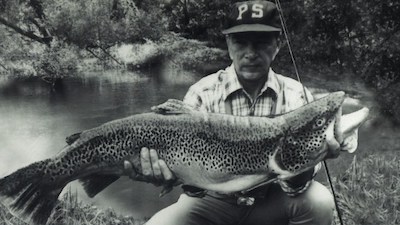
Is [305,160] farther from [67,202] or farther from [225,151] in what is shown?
[67,202]

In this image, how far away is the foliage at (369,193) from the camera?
3.44m

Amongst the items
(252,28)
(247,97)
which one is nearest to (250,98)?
(247,97)

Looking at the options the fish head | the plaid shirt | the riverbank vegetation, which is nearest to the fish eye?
the fish head

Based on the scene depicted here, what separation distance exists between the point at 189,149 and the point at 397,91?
4.51ft

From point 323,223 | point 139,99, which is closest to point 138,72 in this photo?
point 139,99

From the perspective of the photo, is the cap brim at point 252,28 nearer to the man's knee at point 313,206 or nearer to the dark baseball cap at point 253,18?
the dark baseball cap at point 253,18

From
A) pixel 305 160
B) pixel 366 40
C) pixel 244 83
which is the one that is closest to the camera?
pixel 305 160

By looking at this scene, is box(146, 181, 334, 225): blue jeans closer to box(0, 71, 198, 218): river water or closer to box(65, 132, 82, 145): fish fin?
box(0, 71, 198, 218): river water

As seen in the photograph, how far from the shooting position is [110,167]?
3020mm

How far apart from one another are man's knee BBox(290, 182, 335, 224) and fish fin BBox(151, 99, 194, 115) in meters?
0.78

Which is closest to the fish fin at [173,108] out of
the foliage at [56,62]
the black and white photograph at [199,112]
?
the black and white photograph at [199,112]

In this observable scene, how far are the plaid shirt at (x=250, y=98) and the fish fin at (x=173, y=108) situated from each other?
8 centimetres

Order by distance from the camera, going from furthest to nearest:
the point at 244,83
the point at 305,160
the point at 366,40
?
the point at 366,40
the point at 244,83
the point at 305,160

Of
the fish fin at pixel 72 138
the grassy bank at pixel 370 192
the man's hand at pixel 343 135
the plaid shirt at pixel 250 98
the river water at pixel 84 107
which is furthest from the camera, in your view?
the grassy bank at pixel 370 192
